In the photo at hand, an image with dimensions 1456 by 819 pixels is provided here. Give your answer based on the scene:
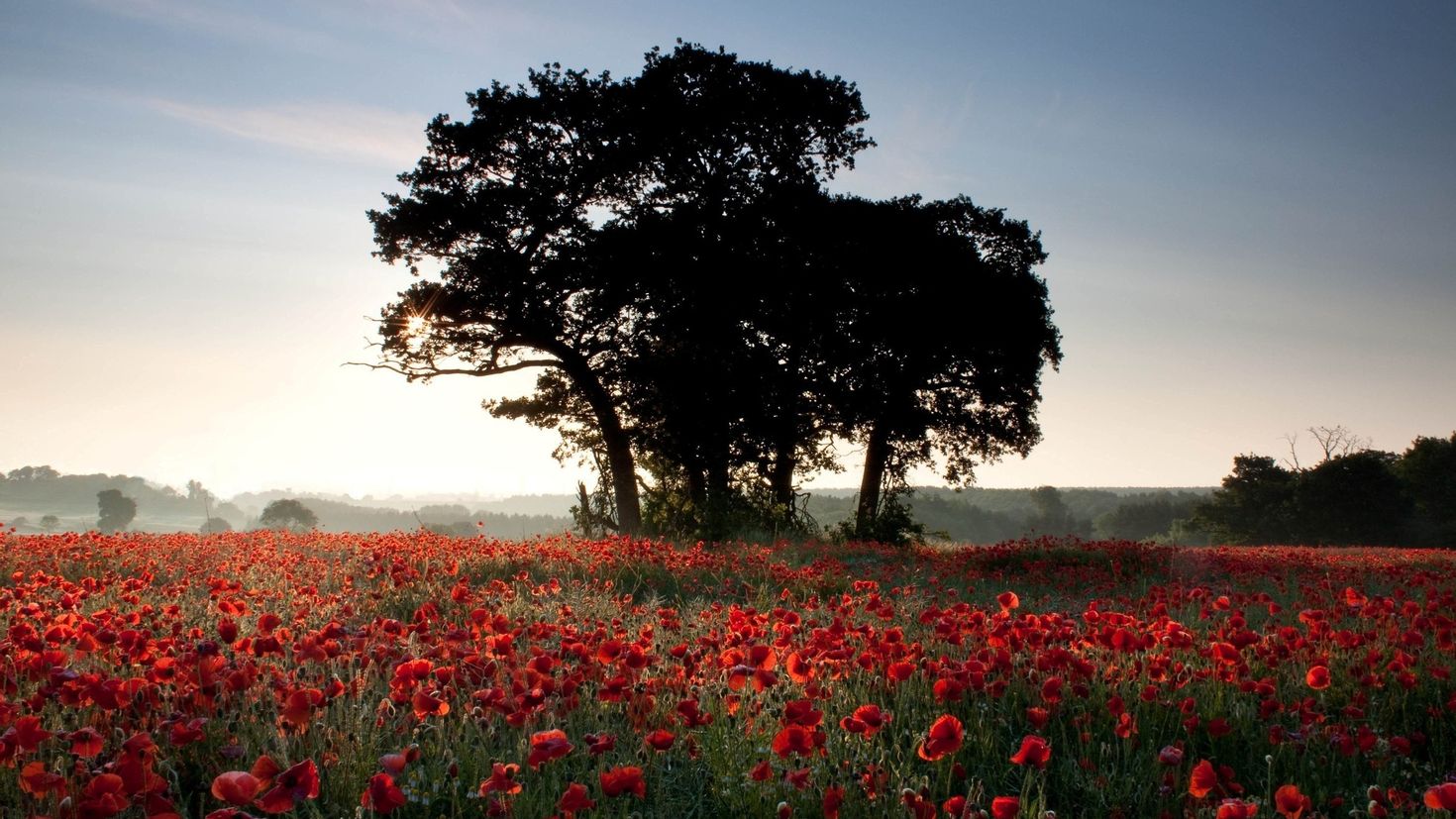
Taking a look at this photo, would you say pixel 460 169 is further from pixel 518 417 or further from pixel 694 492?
pixel 694 492

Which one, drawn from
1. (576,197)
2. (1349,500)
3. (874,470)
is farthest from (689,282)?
(1349,500)

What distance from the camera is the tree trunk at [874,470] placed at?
20656 millimetres

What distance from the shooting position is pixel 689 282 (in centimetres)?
1766

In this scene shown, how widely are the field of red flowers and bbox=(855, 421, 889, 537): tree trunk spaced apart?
573 inches

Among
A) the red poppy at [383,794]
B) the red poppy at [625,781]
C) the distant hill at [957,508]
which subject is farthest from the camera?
the distant hill at [957,508]

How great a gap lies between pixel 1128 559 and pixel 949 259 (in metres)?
9.23

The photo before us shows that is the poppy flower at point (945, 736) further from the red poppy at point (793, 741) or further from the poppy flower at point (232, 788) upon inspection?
the poppy flower at point (232, 788)

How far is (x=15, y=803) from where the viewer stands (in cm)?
280

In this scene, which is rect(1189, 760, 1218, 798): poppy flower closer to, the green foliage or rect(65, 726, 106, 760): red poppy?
rect(65, 726, 106, 760): red poppy

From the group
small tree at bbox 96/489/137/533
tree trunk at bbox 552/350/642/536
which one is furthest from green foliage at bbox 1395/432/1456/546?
small tree at bbox 96/489/137/533

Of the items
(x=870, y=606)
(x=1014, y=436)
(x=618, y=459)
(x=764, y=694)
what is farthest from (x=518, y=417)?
(x=764, y=694)

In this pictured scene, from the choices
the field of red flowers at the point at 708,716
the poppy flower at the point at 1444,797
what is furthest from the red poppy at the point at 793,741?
the poppy flower at the point at 1444,797

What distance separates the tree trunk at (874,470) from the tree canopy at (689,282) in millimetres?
135

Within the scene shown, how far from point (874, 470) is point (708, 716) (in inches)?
733
